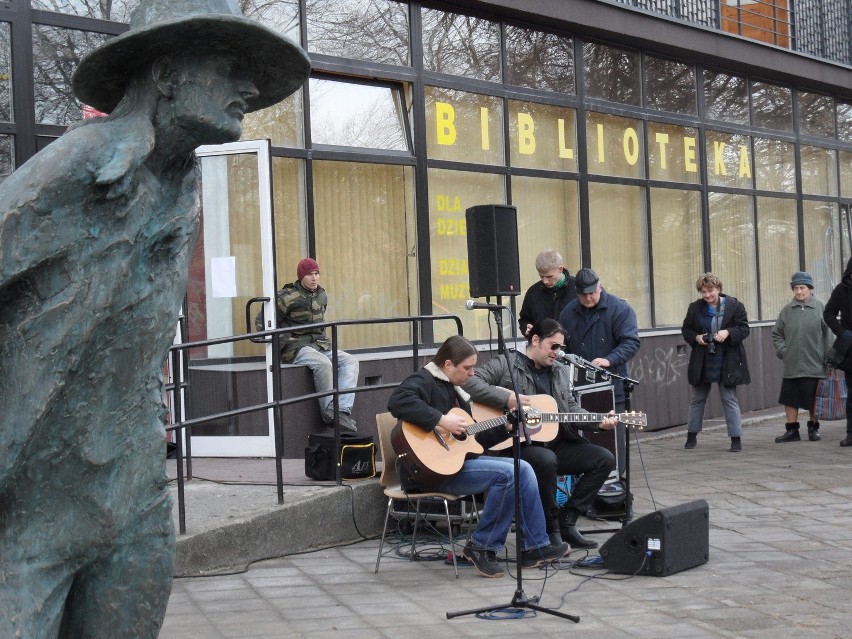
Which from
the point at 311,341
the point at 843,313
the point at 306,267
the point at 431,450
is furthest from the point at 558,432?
the point at 843,313

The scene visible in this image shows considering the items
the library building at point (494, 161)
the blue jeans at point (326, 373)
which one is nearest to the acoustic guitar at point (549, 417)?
the library building at point (494, 161)

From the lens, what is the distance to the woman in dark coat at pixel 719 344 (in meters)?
12.0

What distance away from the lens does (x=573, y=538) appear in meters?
7.82

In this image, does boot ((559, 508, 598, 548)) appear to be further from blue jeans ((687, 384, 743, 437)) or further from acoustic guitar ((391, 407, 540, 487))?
blue jeans ((687, 384, 743, 437))

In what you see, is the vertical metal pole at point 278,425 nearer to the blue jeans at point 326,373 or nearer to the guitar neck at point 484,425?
the guitar neck at point 484,425

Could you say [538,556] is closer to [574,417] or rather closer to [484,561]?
[484,561]

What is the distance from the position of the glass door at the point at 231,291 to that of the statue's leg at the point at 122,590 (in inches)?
289

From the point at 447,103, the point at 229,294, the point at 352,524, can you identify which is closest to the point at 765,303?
the point at 447,103

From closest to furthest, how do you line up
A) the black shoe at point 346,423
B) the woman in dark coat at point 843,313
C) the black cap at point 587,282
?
the black cap at point 587,282
the black shoe at point 346,423
the woman in dark coat at point 843,313

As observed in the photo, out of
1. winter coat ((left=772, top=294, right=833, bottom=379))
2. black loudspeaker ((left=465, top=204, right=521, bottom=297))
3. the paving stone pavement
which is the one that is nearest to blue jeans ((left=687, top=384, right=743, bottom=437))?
winter coat ((left=772, top=294, right=833, bottom=379))

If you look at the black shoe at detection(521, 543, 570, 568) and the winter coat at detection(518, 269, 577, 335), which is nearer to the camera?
the black shoe at detection(521, 543, 570, 568)

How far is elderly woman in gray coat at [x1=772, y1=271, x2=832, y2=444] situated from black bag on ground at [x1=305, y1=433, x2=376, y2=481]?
629 cm

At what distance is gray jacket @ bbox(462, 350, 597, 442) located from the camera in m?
7.70

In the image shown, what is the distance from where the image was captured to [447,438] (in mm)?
7332
